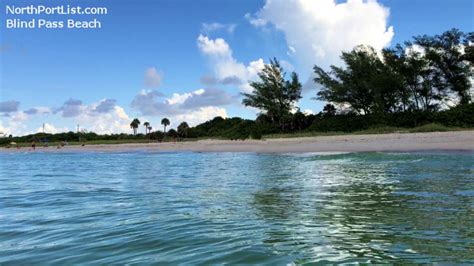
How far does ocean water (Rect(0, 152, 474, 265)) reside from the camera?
4453 mm

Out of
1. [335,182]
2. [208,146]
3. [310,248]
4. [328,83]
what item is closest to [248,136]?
[208,146]

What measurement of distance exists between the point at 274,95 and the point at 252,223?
50.4m

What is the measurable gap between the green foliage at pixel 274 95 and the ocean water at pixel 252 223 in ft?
146

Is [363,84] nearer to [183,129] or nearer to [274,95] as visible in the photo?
[274,95]

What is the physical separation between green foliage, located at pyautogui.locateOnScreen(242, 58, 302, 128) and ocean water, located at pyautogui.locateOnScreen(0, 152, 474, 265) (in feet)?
146

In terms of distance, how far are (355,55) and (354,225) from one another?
159 feet

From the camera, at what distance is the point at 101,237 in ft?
18.4

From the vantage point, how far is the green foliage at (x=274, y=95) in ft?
183

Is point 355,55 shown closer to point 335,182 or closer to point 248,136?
point 248,136

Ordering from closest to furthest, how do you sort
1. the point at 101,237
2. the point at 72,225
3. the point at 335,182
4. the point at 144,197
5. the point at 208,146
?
1. the point at 101,237
2. the point at 72,225
3. the point at 144,197
4. the point at 335,182
5. the point at 208,146

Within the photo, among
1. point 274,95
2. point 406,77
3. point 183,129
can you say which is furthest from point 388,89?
point 183,129

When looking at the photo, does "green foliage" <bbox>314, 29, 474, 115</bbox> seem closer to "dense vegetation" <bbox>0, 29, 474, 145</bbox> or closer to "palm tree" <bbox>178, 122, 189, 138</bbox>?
"dense vegetation" <bbox>0, 29, 474, 145</bbox>

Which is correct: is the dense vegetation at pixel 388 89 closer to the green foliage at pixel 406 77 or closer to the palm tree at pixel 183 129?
the green foliage at pixel 406 77

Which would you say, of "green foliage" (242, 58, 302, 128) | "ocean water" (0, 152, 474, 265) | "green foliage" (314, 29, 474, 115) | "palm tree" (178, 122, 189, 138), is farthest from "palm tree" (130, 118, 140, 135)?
"ocean water" (0, 152, 474, 265)
